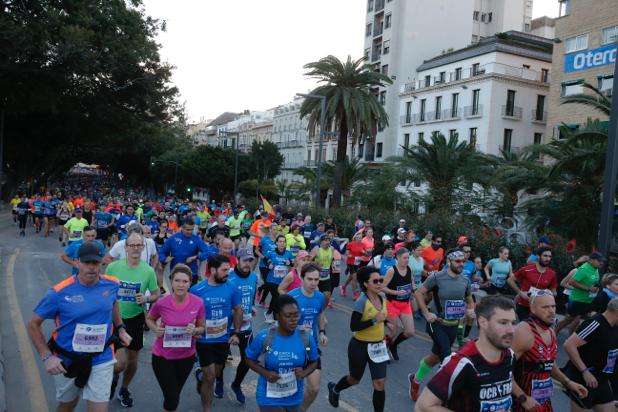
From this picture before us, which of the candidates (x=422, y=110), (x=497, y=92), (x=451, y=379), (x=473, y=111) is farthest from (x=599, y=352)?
(x=422, y=110)

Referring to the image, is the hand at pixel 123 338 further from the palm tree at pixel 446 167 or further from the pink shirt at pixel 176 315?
the palm tree at pixel 446 167

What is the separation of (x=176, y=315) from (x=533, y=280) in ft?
20.4

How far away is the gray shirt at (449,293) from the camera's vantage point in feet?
21.9

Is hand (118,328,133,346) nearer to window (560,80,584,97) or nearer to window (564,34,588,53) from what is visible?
window (560,80,584,97)

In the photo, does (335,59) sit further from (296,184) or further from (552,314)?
(552,314)

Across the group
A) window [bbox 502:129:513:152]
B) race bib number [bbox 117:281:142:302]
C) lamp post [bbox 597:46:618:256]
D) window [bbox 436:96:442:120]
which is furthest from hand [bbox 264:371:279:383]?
window [bbox 436:96:442:120]

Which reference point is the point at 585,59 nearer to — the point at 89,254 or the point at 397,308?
the point at 397,308

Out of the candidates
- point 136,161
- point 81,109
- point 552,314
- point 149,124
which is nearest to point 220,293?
point 552,314

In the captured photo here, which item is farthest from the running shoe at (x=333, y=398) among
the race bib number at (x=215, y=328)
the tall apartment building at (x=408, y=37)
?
the tall apartment building at (x=408, y=37)

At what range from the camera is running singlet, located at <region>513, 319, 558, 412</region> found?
13.8ft

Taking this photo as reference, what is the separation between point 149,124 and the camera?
131 feet

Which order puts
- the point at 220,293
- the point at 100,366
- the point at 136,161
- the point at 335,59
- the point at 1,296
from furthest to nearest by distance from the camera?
the point at 136,161 → the point at 335,59 → the point at 1,296 → the point at 220,293 → the point at 100,366

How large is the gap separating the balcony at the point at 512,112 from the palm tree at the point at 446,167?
15.7 m

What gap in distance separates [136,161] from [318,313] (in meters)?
87.9
